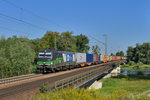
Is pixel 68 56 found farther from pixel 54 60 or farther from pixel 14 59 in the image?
pixel 14 59

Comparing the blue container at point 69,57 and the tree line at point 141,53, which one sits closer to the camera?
the blue container at point 69,57

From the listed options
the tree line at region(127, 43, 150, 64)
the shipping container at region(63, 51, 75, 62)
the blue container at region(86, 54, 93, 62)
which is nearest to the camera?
the shipping container at region(63, 51, 75, 62)

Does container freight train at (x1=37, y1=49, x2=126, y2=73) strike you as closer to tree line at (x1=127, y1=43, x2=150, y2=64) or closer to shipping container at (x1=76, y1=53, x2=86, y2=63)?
shipping container at (x1=76, y1=53, x2=86, y2=63)

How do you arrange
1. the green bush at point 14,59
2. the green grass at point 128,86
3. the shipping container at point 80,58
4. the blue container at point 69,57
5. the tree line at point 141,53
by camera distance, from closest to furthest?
the green bush at point 14,59 < the green grass at point 128,86 < the blue container at point 69,57 < the shipping container at point 80,58 < the tree line at point 141,53

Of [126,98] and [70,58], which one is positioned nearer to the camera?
[126,98]

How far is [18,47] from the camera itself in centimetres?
2619

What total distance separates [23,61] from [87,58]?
74.9 ft

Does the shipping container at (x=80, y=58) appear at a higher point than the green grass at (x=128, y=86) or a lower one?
higher

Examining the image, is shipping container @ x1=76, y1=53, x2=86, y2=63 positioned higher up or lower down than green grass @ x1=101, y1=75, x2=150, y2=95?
higher up

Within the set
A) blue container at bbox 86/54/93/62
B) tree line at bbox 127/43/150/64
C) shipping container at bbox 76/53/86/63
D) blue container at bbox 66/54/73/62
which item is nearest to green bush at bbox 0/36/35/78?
blue container at bbox 66/54/73/62

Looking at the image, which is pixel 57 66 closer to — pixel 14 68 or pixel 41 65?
pixel 41 65

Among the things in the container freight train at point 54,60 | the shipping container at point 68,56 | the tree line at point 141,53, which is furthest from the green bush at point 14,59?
the tree line at point 141,53

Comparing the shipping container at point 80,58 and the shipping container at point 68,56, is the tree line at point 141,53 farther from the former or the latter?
the shipping container at point 68,56

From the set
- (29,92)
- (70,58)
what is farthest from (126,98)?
(70,58)
